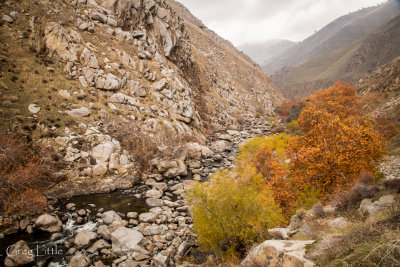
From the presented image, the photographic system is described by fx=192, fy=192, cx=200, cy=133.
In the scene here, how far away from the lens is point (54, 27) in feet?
98.8

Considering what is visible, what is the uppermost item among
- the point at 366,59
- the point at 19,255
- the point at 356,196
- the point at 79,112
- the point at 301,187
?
the point at 366,59

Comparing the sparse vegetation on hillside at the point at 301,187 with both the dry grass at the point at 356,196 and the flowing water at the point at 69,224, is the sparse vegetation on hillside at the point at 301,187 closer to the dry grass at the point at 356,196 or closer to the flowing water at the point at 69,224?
the dry grass at the point at 356,196

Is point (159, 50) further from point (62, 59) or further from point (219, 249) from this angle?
point (219, 249)

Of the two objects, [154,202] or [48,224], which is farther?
[154,202]

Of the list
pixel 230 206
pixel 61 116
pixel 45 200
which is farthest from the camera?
pixel 61 116

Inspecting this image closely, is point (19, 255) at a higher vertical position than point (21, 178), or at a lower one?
lower

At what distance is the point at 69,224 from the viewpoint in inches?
620

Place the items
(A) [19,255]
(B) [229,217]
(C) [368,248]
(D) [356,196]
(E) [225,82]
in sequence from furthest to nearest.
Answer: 1. (E) [225,82]
2. (B) [229,217]
3. (A) [19,255]
4. (D) [356,196]
5. (C) [368,248]

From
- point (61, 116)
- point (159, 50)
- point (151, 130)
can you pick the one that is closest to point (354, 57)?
point (159, 50)

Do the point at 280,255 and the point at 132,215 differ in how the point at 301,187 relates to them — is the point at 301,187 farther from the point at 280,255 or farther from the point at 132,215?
the point at 132,215

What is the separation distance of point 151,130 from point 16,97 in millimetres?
16520

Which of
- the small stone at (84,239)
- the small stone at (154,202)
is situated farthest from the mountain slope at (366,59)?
the small stone at (84,239)

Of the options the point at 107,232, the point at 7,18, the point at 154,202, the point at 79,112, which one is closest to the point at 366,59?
the point at 154,202

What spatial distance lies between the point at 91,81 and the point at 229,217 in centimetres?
2952
